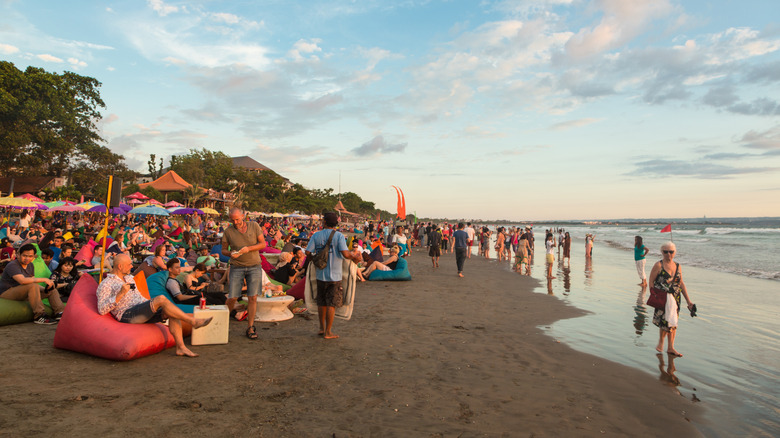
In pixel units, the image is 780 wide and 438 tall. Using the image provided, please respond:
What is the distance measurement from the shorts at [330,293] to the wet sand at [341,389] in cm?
50

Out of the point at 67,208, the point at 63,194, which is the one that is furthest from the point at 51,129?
the point at 67,208

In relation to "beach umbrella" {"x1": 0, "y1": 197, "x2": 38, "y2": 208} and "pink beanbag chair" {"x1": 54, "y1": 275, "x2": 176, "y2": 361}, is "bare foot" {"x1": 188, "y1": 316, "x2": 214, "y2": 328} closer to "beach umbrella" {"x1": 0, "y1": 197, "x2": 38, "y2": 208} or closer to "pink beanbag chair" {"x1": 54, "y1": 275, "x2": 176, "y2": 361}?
"pink beanbag chair" {"x1": 54, "y1": 275, "x2": 176, "y2": 361}

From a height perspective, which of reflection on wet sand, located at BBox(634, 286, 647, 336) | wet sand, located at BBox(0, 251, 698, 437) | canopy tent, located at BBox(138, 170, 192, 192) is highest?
canopy tent, located at BBox(138, 170, 192, 192)

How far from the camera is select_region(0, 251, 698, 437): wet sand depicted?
299cm

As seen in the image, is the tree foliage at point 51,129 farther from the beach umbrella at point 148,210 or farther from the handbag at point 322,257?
the handbag at point 322,257

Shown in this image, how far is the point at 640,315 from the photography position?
7.51 meters

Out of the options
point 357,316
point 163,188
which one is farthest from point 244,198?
point 357,316

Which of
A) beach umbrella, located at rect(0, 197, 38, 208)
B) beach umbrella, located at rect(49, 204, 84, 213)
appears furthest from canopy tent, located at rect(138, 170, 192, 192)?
beach umbrella, located at rect(0, 197, 38, 208)

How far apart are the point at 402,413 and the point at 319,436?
72cm

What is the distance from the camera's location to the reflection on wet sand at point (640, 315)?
6.55 m

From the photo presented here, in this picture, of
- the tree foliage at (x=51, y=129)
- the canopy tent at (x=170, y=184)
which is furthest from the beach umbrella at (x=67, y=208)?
the canopy tent at (x=170, y=184)

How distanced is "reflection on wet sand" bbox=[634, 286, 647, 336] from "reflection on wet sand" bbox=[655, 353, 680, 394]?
1.21m

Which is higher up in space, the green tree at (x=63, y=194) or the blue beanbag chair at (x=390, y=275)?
the green tree at (x=63, y=194)

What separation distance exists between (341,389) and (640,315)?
6.27 metres
